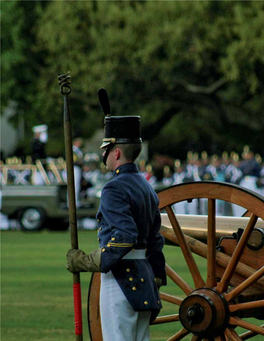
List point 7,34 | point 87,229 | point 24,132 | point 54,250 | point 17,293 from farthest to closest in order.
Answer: point 24,132
point 7,34
point 87,229
point 54,250
point 17,293

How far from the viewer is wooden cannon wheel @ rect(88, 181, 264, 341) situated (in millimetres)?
4613

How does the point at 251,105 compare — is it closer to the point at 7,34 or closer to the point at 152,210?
the point at 7,34

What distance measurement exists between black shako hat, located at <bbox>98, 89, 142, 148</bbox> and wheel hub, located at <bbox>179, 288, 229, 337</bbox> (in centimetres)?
94

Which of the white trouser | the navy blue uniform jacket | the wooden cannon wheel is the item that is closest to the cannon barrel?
the wooden cannon wheel

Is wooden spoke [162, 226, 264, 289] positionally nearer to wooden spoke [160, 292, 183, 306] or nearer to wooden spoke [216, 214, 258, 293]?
wooden spoke [216, 214, 258, 293]

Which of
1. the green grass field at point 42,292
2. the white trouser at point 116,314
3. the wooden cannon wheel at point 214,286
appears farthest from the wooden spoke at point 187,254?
the green grass field at point 42,292

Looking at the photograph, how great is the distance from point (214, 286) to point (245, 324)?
0.95ft

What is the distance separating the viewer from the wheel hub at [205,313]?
4.65m

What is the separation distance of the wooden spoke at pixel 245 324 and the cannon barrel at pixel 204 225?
0.58 meters

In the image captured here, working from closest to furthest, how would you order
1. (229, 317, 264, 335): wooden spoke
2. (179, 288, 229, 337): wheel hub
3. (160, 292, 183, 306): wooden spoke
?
(229, 317, 264, 335): wooden spoke → (179, 288, 229, 337): wheel hub → (160, 292, 183, 306): wooden spoke

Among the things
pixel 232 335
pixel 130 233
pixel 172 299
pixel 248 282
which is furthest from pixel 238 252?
pixel 130 233

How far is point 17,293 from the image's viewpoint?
949 cm

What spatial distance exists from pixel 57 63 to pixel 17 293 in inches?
956

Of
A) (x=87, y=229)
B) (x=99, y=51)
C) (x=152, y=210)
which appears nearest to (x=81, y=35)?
(x=99, y=51)
